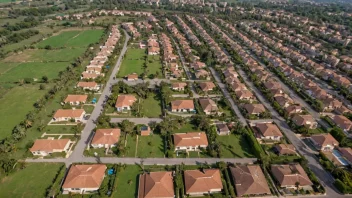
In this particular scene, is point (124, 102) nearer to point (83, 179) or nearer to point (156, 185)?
point (83, 179)

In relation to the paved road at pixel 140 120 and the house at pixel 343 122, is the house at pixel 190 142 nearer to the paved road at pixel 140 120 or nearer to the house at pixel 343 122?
the paved road at pixel 140 120

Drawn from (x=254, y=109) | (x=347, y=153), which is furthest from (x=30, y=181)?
(x=347, y=153)

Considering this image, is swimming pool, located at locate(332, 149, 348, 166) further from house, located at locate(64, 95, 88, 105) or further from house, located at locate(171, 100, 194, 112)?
Result: house, located at locate(64, 95, 88, 105)

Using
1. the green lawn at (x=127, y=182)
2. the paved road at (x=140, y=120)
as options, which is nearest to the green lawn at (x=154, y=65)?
the paved road at (x=140, y=120)

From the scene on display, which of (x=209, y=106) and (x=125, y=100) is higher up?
(x=125, y=100)

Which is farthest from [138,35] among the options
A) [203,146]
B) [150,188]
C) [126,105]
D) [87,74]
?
[150,188]

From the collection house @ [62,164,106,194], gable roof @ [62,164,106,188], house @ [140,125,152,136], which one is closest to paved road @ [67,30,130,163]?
gable roof @ [62,164,106,188]
